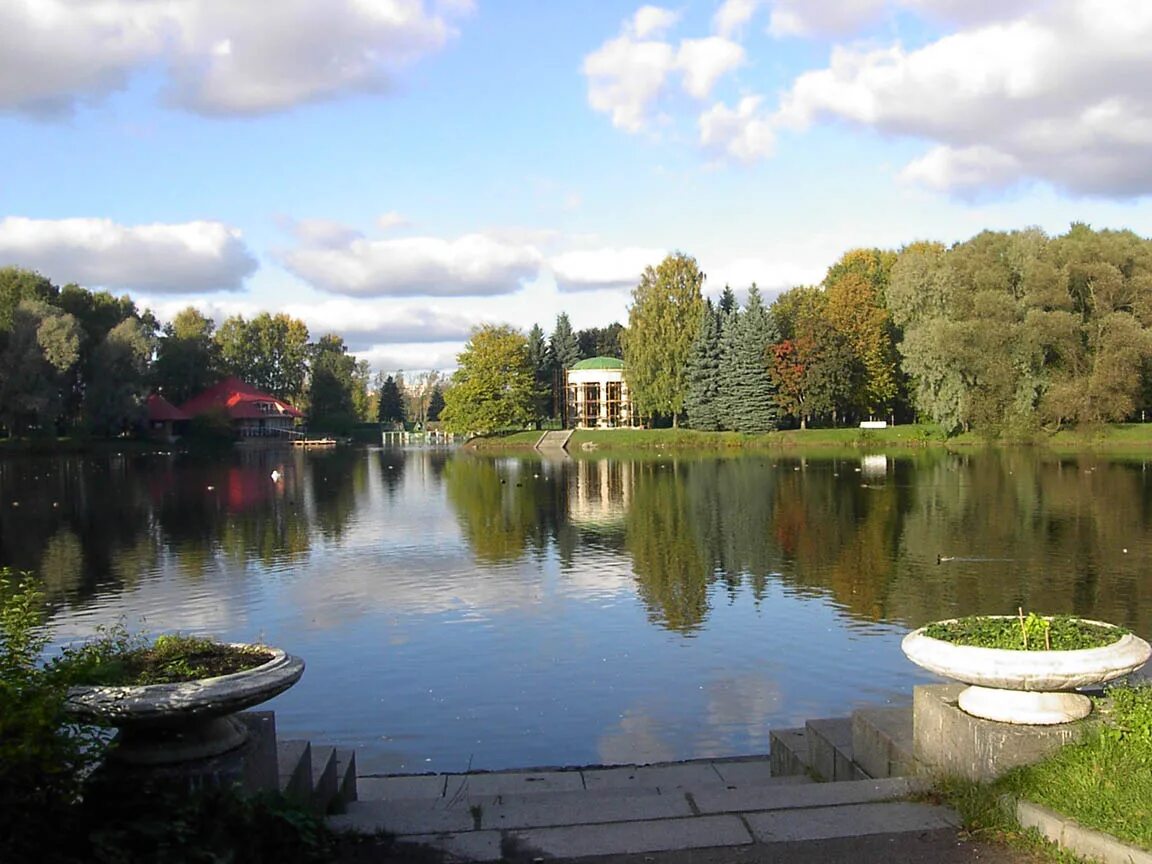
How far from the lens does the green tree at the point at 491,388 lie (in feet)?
269

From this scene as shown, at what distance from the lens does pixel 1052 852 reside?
4.34 meters

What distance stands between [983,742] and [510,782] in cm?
383

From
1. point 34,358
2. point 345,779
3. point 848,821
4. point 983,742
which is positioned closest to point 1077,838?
point 983,742

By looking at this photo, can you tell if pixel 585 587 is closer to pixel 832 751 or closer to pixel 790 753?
pixel 790 753

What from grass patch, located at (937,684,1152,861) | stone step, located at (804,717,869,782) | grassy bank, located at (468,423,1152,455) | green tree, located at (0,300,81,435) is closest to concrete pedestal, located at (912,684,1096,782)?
Answer: grass patch, located at (937,684,1152,861)

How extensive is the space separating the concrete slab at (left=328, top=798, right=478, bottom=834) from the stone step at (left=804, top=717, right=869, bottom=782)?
7.96ft

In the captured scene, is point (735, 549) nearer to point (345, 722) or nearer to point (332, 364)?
point (345, 722)

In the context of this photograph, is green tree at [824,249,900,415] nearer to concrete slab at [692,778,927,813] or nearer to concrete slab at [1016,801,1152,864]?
concrete slab at [692,778,927,813]

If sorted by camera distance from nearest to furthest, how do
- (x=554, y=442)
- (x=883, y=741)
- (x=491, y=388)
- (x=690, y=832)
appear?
(x=690, y=832) < (x=883, y=741) < (x=554, y=442) < (x=491, y=388)

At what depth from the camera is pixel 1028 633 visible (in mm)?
5441

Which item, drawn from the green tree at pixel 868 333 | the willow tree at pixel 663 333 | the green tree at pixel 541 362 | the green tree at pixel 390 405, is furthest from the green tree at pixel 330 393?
the green tree at pixel 868 333

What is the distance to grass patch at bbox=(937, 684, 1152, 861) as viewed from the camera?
4.35 metres

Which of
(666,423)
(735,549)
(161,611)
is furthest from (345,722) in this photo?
(666,423)

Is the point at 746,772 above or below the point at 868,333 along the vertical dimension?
below
